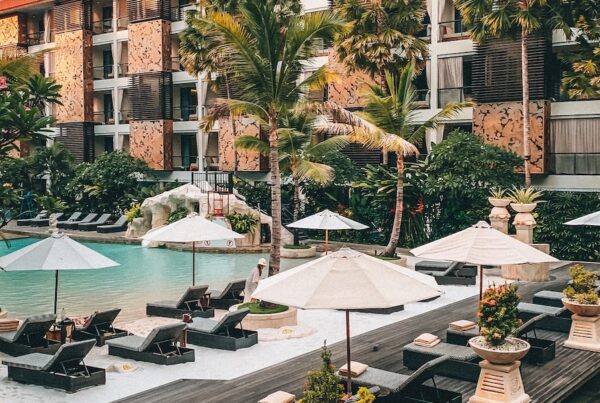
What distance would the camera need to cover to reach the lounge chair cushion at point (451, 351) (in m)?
11.3

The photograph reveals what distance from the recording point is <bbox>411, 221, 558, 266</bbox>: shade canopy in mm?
11445

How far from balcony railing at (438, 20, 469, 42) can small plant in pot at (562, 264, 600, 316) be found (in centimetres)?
2230

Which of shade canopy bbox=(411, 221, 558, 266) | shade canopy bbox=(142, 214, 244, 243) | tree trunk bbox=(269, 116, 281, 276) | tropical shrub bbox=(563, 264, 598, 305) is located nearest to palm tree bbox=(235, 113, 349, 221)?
tree trunk bbox=(269, 116, 281, 276)

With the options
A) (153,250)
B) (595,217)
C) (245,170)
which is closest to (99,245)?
(153,250)

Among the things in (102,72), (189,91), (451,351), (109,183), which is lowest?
(451,351)

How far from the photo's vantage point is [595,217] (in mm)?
16844

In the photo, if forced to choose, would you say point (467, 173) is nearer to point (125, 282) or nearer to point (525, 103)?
point (525, 103)

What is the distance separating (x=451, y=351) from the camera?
455 inches

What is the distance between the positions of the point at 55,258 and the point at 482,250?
7577 mm

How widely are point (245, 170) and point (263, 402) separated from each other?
32.0m

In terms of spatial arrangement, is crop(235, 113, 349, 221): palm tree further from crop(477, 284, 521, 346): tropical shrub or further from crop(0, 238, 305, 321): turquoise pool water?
crop(477, 284, 521, 346): tropical shrub

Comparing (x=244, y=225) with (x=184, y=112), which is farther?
(x=184, y=112)

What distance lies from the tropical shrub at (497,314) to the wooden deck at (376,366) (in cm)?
134

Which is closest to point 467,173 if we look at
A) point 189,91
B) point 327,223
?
point 327,223
